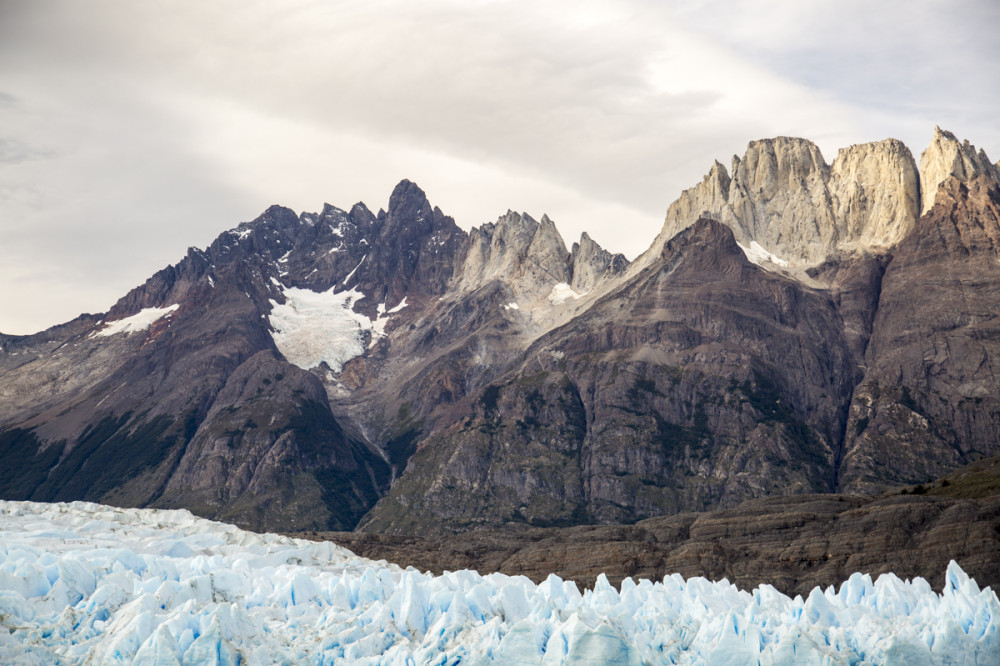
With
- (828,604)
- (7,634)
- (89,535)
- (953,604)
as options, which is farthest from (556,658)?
(89,535)

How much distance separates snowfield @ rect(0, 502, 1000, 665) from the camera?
346ft

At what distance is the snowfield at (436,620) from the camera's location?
10550 cm

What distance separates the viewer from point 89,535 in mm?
176000

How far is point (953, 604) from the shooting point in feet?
372

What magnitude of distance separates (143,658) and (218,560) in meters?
47.3

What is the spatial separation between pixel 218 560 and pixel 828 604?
8550 centimetres

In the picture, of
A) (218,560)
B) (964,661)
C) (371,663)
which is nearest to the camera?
(964,661)

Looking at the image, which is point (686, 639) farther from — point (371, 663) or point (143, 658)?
point (143, 658)

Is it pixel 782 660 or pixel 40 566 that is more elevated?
pixel 40 566

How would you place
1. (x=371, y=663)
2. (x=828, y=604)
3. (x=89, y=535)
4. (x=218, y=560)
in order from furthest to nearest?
(x=89, y=535) < (x=218, y=560) < (x=828, y=604) < (x=371, y=663)

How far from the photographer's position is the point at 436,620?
120m

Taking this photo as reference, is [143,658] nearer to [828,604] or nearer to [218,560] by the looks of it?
[218,560]

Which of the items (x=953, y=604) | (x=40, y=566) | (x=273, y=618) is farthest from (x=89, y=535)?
(x=953, y=604)

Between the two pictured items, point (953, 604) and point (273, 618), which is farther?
point (273, 618)
